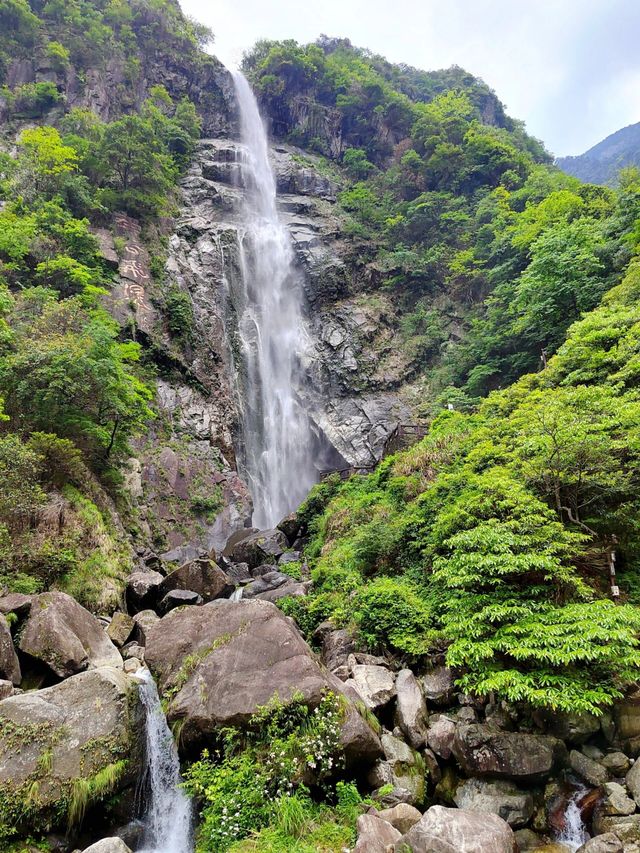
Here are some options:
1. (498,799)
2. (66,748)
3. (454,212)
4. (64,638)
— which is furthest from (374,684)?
(454,212)

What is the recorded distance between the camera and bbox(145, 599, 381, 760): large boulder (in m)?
5.88

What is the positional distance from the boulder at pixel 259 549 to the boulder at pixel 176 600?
180 inches

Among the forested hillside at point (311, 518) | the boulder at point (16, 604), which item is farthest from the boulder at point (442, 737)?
the boulder at point (16, 604)

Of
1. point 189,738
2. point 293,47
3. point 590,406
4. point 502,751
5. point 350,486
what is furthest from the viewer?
point 293,47

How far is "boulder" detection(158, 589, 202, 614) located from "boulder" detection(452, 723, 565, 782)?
24.8 ft

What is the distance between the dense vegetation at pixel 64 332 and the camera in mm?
10031

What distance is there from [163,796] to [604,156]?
105754 mm

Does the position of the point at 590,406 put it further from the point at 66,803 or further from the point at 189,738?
the point at 66,803

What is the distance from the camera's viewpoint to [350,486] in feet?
55.6

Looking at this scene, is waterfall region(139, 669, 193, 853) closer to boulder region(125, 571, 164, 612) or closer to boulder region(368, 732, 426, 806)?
boulder region(368, 732, 426, 806)

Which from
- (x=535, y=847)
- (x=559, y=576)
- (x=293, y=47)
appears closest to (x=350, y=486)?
(x=559, y=576)

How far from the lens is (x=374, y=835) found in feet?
15.0

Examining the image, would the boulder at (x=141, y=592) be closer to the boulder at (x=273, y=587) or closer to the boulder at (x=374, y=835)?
the boulder at (x=273, y=587)

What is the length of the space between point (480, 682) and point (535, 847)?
1.71 metres
